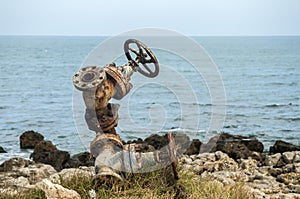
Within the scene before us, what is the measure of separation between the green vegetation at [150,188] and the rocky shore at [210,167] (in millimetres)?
317

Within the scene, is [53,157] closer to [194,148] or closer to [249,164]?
[194,148]

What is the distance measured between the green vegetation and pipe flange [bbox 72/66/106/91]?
130 cm

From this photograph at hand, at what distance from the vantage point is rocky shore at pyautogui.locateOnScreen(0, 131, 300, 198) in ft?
31.1

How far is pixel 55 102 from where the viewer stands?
34.6 metres

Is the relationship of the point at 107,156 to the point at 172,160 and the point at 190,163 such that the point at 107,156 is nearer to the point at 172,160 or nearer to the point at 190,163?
the point at 172,160

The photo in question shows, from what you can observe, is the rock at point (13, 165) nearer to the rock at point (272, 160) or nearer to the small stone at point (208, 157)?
the small stone at point (208, 157)

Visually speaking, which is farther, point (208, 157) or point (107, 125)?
point (208, 157)

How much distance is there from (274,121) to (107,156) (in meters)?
20.2

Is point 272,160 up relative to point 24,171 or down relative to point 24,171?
up

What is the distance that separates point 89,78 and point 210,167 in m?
6.21

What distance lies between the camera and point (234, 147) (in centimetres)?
1577

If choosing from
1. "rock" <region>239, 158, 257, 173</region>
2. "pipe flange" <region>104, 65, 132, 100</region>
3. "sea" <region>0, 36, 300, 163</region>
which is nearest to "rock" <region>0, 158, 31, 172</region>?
"sea" <region>0, 36, 300, 163</region>

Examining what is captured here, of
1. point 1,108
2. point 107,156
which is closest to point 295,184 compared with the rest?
point 107,156

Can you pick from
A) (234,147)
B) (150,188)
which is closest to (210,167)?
(234,147)
